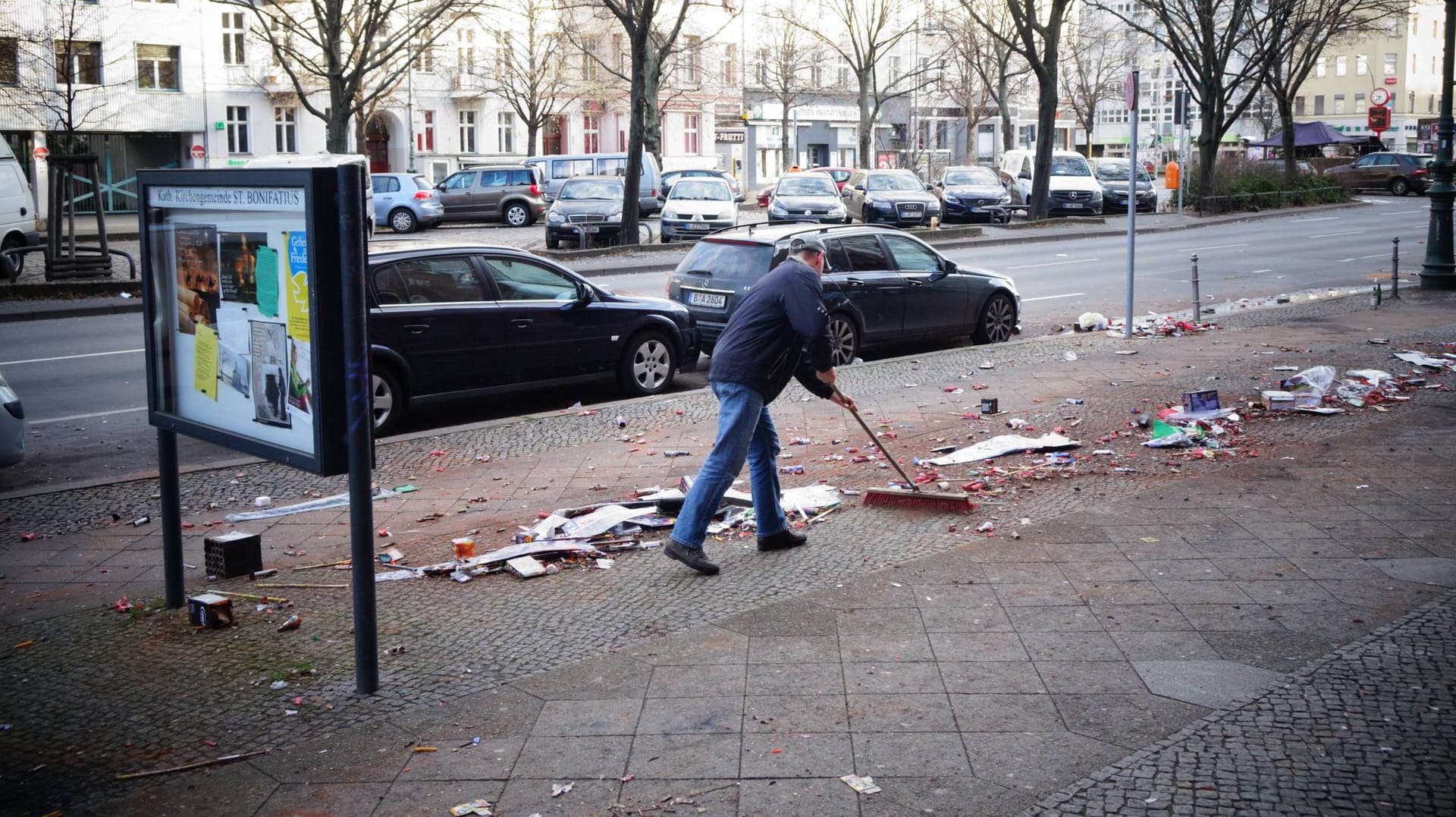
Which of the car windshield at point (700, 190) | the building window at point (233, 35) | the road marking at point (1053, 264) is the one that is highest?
the building window at point (233, 35)

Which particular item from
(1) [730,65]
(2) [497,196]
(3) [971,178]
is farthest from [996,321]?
(1) [730,65]

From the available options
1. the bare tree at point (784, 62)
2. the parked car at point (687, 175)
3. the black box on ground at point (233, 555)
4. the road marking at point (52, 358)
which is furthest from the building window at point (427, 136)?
Answer: the black box on ground at point (233, 555)

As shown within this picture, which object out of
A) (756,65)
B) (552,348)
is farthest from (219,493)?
(756,65)

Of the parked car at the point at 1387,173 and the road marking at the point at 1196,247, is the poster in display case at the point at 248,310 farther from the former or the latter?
the parked car at the point at 1387,173

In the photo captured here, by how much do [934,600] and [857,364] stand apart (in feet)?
24.9

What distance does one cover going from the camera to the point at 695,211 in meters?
31.0

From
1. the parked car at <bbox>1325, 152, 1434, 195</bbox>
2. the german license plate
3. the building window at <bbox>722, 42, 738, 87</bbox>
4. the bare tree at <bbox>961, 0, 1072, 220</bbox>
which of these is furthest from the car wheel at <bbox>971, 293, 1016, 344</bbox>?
the building window at <bbox>722, 42, 738, 87</bbox>

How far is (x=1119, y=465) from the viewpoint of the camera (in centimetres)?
882

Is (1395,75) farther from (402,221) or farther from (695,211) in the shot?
(402,221)

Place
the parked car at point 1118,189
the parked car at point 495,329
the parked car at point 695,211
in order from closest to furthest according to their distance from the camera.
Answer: the parked car at point 495,329, the parked car at point 695,211, the parked car at point 1118,189

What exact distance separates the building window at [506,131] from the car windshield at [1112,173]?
30585mm

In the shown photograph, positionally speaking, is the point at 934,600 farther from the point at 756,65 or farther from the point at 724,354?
the point at 756,65

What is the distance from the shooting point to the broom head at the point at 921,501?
7691 mm

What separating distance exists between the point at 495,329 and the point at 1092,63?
3066 inches
